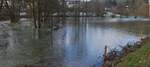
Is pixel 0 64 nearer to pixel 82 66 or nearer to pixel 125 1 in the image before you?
pixel 82 66

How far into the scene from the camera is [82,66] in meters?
15.3

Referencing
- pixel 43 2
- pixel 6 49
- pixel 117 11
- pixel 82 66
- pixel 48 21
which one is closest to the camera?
pixel 82 66

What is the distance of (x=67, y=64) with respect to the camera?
15.8 meters

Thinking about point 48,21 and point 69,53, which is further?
point 48,21

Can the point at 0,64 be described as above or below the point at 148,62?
below

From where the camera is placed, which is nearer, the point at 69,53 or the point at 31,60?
the point at 31,60

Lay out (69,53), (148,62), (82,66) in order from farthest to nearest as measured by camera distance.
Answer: (69,53) → (82,66) → (148,62)

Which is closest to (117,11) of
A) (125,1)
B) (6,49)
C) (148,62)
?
(125,1)

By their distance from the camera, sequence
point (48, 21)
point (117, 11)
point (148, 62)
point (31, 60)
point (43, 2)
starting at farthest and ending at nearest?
point (117, 11)
point (48, 21)
point (43, 2)
point (31, 60)
point (148, 62)

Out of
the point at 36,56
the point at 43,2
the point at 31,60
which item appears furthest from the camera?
the point at 43,2

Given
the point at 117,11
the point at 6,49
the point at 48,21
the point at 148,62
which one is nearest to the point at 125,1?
the point at 117,11

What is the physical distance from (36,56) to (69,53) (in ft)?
7.11

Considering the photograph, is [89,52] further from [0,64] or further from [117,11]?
[117,11]

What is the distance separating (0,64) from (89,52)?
6059 mm
